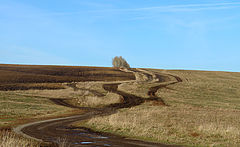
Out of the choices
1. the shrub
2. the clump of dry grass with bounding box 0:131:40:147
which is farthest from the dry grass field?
the shrub

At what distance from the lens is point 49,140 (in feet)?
66.5

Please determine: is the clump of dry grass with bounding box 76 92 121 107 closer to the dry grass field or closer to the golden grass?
the dry grass field

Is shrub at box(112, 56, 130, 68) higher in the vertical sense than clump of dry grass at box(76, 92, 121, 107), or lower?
higher

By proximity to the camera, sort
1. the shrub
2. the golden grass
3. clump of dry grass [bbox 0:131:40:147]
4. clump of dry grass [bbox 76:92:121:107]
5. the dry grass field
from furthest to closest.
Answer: the shrub → clump of dry grass [bbox 76:92:121:107] → the golden grass → the dry grass field → clump of dry grass [bbox 0:131:40:147]

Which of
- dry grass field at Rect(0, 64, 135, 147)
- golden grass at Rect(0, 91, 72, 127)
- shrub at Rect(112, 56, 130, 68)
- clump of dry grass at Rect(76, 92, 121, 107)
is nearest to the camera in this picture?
dry grass field at Rect(0, 64, 135, 147)

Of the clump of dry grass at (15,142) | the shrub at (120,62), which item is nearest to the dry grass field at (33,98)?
the clump of dry grass at (15,142)

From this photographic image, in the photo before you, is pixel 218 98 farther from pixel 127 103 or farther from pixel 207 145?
pixel 207 145

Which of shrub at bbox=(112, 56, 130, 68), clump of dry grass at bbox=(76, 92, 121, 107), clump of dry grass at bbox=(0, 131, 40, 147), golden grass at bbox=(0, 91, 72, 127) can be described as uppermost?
shrub at bbox=(112, 56, 130, 68)

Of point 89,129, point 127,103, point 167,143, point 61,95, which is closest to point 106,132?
point 89,129

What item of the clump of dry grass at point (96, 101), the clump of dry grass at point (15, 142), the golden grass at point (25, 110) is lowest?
the golden grass at point (25, 110)

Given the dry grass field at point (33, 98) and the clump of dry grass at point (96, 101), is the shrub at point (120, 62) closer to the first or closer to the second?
the dry grass field at point (33, 98)

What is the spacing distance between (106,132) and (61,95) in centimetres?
3595

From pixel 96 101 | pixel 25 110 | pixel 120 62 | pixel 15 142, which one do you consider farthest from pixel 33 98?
pixel 120 62

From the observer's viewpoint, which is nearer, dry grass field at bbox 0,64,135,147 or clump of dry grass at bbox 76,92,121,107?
dry grass field at bbox 0,64,135,147
